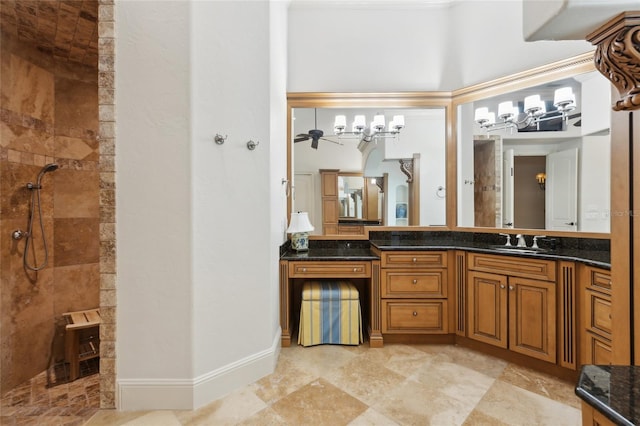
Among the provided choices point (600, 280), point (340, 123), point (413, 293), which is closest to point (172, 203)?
point (340, 123)

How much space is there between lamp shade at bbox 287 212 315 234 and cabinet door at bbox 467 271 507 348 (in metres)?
1.53

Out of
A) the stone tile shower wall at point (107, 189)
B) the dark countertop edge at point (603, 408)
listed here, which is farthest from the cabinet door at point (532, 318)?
the stone tile shower wall at point (107, 189)

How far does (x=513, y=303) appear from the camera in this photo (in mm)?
2205

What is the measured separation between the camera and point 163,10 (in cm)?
171

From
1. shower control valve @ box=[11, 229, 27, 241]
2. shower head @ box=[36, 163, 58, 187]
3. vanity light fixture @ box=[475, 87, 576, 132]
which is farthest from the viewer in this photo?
vanity light fixture @ box=[475, 87, 576, 132]

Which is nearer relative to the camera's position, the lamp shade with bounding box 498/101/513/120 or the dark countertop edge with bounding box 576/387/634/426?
the dark countertop edge with bounding box 576/387/634/426

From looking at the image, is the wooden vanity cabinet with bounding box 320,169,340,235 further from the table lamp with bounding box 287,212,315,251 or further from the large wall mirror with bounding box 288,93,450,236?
the table lamp with bounding box 287,212,315,251

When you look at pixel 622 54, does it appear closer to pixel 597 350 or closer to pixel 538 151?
pixel 597 350

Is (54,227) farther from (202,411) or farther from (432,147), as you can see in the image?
(432,147)

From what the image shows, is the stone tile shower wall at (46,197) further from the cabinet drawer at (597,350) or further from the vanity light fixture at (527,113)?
the vanity light fixture at (527,113)

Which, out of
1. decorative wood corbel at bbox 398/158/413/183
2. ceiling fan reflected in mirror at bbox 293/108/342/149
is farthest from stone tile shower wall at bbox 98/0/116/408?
decorative wood corbel at bbox 398/158/413/183

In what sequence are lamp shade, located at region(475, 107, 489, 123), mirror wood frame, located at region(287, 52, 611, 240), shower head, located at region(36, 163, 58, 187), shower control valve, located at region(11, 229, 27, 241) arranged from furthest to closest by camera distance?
mirror wood frame, located at region(287, 52, 611, 240), lamp shade, located at region(475, 107, 489, 123), shower head, located at region(36, 163, 58, 187), shower control valve, located at region(11, 229, 27, 241)

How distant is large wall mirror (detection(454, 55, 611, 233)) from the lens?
89.2 inches

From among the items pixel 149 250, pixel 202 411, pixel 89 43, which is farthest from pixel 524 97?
pixel 89 43
